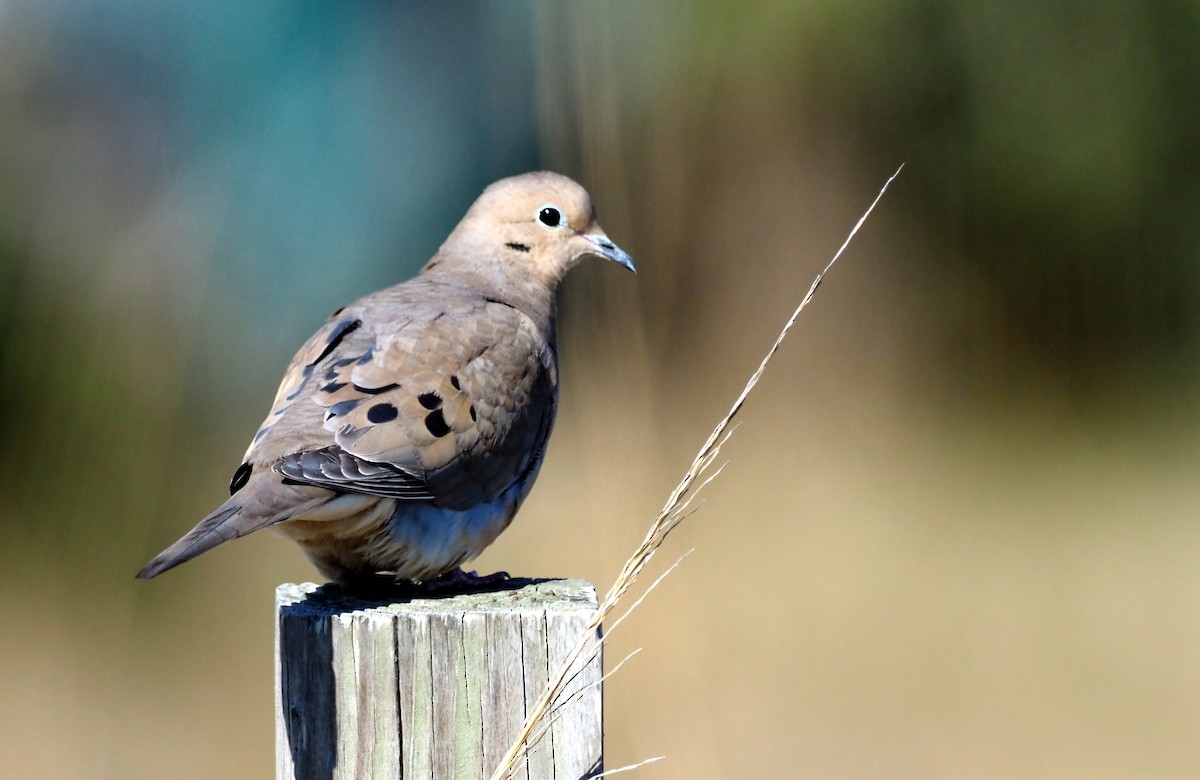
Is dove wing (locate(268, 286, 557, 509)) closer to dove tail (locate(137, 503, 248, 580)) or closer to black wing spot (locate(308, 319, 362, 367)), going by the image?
black wing spot (locate(308, 319, 362, 367))

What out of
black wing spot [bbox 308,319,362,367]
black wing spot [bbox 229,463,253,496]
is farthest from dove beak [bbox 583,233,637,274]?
black wing spot [bbox 229,463,253,496]

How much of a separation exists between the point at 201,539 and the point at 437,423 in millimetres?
665

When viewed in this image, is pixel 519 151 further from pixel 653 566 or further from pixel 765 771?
pixel 765 771

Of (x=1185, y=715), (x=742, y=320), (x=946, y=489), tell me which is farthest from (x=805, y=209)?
(x=1185, y=715)

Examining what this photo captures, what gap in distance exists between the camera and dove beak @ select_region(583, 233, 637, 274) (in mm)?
3273

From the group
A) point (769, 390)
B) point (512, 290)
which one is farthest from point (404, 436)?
point (769, 390)

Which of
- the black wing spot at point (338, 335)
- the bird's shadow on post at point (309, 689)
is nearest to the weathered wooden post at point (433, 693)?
the bird's shadow on post at point (309, 689)

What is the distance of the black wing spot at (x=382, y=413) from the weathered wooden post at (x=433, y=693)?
0.52 m

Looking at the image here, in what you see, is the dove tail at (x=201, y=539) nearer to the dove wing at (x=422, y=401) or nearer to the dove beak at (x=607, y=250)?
the dove wing at (x=422, y=401)

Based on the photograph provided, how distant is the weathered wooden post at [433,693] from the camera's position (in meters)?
1.86

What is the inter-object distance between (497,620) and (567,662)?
1.00ft

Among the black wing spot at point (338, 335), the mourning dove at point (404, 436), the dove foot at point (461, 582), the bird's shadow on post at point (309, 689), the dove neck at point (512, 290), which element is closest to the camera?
the bird's shadow on post at point (309, 689)

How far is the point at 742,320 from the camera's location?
6.73 meters

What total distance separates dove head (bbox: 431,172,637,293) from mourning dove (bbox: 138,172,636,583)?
0.23 m
